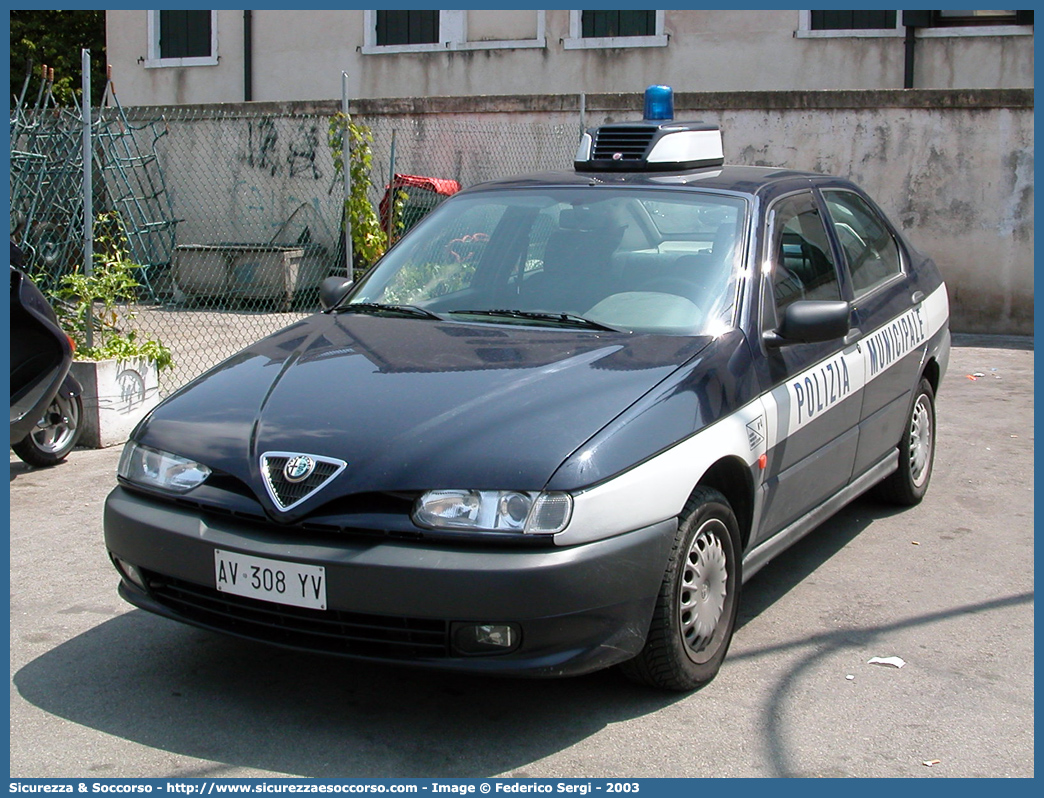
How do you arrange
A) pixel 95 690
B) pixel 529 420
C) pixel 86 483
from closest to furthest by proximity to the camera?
1. pixel 529 420
2. pixel 95 690
3. pixel 86 483

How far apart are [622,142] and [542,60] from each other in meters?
13.1

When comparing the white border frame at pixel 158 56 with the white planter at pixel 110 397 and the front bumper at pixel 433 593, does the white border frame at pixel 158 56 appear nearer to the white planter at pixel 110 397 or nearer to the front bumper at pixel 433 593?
the white planter at pixel 110 397

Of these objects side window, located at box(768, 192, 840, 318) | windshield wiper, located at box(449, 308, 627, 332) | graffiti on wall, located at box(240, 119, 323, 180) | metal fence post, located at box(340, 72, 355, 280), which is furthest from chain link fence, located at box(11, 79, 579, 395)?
windshield wiper, located at box(449, 308, 627, 332)

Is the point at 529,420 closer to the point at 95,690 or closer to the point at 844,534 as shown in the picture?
the point at 95,690

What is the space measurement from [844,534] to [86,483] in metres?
3.90

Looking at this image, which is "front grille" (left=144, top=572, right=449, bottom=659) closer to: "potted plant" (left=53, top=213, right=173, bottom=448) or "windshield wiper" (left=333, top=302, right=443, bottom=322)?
"windshield wiper" (left=333, top=302, right=443, bottom=322)

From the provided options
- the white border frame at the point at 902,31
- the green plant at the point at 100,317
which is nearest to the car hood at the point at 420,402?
the green plant at the point at 100,317

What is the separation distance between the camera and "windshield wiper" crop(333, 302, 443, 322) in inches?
180

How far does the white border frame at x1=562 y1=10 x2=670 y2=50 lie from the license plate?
15123mm

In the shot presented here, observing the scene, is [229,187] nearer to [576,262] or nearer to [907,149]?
[907,149]

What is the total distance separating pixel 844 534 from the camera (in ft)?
18.5

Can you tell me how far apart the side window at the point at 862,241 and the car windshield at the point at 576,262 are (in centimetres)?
82

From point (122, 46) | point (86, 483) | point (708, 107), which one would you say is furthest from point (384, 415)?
point (122, 46)

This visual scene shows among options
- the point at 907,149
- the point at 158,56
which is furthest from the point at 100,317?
the point at 158,56
